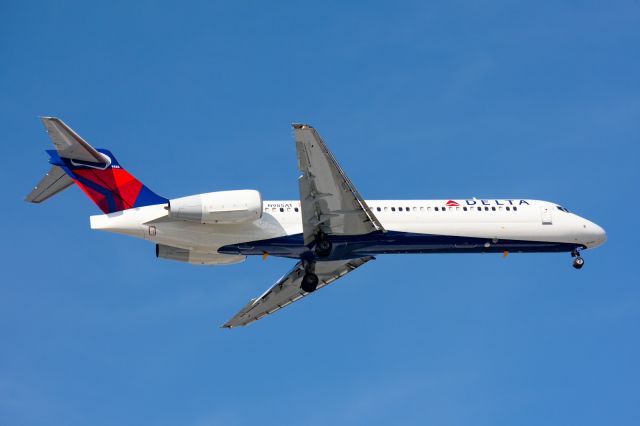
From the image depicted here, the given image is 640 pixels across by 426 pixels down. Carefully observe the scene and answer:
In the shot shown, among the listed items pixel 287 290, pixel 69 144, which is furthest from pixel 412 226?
pixel 69 144

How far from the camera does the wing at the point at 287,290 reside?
39531 mm

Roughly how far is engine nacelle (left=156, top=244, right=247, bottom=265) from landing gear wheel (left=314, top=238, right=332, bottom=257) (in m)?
3.00

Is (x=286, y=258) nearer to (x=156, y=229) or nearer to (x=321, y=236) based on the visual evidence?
(x=321, y=236)

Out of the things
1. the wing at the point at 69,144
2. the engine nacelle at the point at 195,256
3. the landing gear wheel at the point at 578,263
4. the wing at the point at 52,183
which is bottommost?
the landing gear wheel at the point at 578,263

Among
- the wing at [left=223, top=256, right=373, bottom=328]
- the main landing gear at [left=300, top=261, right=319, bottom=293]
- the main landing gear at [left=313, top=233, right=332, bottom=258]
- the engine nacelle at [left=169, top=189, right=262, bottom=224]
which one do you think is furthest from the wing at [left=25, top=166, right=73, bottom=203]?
the wing at [left=223, top=256, right=373, bottom=328]

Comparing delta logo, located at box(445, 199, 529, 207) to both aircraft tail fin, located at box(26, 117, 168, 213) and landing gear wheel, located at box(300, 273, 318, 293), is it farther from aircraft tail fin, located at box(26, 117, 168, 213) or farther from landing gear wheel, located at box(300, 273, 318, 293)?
aircraft tail fin, located at box(26, 117, 168, 213)

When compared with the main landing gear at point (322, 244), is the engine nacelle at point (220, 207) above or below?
above

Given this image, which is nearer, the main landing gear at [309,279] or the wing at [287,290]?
the main landing gear at [309,279]

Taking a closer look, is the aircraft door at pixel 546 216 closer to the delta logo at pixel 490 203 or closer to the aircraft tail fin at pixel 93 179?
the delta logo at pixel 490 203

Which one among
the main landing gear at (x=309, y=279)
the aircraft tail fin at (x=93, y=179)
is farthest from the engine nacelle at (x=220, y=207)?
the main landing gear at (x=309, y=279)

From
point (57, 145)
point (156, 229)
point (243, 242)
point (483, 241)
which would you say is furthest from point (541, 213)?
point (57, 145)

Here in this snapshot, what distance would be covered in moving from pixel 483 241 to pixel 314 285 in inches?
253

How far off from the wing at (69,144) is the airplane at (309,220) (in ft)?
0.10

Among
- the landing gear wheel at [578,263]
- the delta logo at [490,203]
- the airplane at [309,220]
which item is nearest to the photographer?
the airplane at [309,220]
